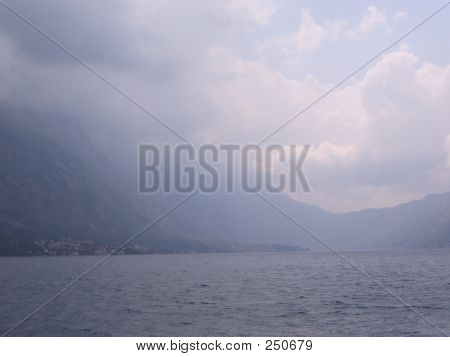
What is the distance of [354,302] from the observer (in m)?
58.2

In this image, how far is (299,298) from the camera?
203 ft

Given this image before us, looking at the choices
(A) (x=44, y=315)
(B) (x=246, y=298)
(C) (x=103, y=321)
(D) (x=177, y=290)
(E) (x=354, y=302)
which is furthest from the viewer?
(D) (x=177, y=290)

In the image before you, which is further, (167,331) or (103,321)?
(103,321)

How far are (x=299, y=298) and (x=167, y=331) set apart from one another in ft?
82.2

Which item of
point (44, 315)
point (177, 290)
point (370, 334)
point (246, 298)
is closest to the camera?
point (370, 334)

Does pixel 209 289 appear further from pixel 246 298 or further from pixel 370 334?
pixel 370 334
